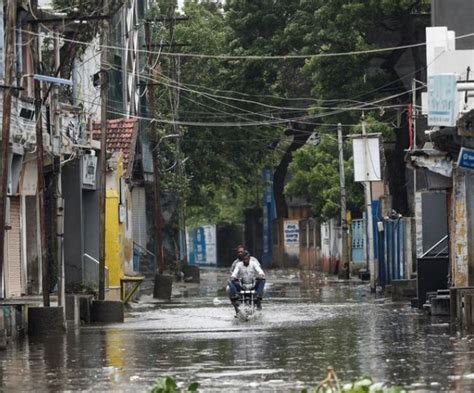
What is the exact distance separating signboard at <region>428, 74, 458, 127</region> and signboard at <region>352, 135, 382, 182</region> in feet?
66.3

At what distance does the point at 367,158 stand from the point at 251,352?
27.9 m

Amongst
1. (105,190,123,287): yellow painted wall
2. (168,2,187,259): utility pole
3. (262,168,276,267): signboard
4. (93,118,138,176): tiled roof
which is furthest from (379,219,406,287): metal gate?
(262,168,276,267): signboard

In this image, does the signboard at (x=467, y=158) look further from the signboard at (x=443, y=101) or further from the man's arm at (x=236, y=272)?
the man's arm at (x=236, y=272)

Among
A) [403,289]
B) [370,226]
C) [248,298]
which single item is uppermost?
[370,226]

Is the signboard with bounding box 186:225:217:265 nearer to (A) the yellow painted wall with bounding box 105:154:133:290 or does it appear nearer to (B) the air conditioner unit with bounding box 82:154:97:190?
(A) the yellow painted wall with bounding box 105:154:133:290

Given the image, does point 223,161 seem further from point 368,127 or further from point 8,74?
point 8,74

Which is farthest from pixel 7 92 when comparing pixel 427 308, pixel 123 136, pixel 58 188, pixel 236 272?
pixel 123 136

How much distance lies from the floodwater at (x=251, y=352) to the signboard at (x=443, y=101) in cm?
401

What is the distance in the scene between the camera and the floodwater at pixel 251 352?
18.4 m

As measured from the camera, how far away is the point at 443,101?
2897cm

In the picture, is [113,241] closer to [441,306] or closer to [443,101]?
[441,306]

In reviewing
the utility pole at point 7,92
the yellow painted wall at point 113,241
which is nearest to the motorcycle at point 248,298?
the utility pole at point 7,92

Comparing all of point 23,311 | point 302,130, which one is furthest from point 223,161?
point 23,311

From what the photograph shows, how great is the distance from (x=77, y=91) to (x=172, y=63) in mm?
21534
